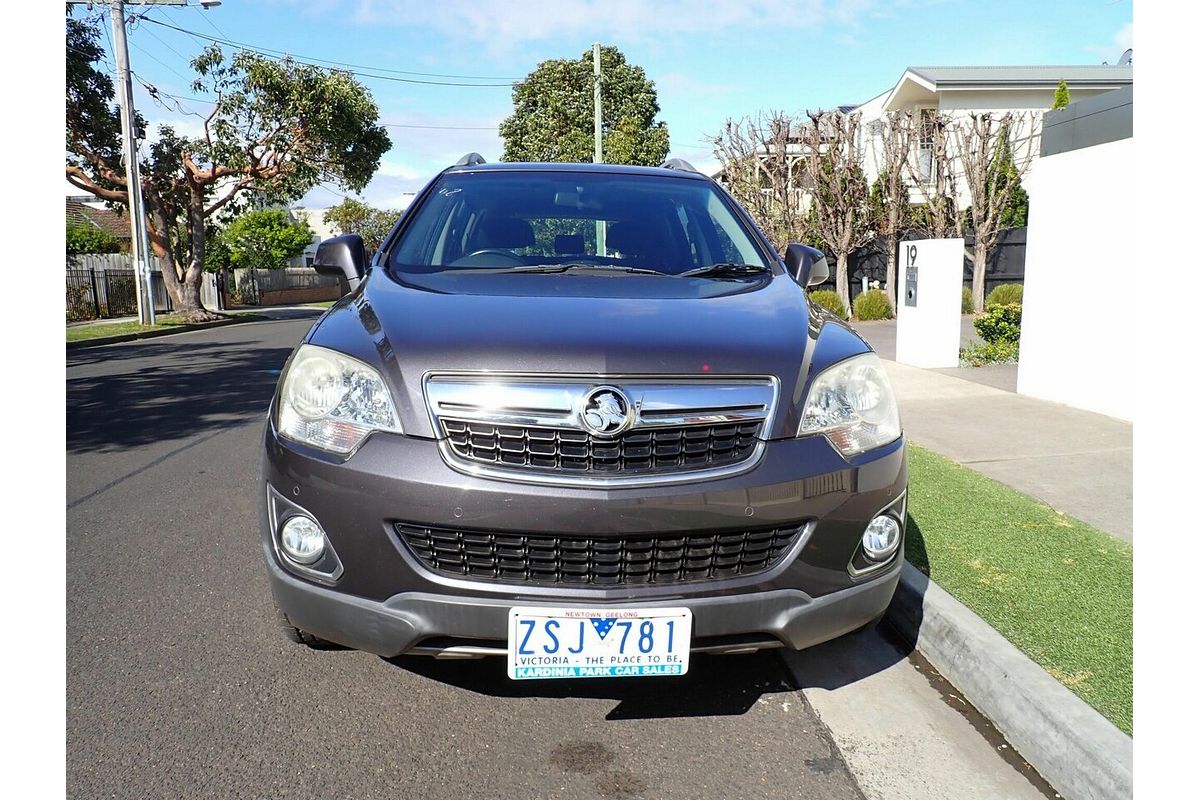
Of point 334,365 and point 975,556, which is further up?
point 334,365

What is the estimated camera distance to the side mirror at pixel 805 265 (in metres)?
3.64

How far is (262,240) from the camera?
136ft

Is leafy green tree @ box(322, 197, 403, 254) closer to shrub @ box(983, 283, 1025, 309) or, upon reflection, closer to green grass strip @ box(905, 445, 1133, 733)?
shrub @ box(983, 283, 1025, 309)

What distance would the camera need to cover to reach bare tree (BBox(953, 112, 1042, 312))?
65.3 ft

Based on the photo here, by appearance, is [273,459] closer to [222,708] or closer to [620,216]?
[222,708]

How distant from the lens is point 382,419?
2324 millimetres

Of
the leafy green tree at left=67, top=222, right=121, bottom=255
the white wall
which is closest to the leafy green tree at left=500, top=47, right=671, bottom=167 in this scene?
the leafy green tree at left=67, top=222, right=121, bottom=255

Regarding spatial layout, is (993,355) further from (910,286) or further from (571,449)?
(571,449)

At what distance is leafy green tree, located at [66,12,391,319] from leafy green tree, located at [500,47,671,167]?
17510 mm

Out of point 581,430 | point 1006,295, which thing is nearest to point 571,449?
point 581,430

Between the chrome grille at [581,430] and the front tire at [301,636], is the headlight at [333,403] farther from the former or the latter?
the front tire at [301,636]
